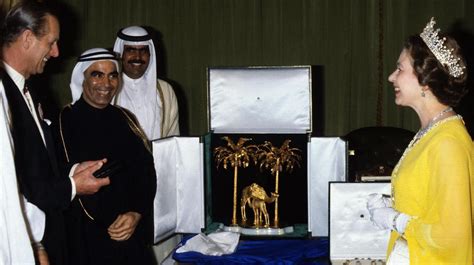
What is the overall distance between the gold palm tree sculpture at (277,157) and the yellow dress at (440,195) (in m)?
1.41

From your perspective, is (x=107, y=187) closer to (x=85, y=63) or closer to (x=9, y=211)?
(x=85, y=63)

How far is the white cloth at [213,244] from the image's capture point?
3182mm

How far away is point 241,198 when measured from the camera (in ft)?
11.9

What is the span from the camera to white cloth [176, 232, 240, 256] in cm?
318

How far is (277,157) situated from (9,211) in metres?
1.85

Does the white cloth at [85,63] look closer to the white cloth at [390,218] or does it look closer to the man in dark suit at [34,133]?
the man in dark suit at [34,133]

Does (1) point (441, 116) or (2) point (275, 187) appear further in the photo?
(2) point (275, 187)

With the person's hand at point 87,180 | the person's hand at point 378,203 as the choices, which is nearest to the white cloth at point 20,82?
the person's hand at point 87,180

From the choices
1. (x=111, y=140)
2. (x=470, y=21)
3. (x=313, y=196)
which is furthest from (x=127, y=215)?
(x=470, y=21)

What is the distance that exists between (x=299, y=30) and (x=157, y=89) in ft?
7.25

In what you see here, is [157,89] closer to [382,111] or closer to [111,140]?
[111,140]

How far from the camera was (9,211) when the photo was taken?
6.55 feet

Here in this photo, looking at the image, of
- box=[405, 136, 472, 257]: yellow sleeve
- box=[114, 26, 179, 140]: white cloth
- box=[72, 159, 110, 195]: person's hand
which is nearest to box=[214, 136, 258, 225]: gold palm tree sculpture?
box=[114, 26, 179, 140]: white cloth

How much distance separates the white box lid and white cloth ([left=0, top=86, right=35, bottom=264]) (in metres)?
1.80
